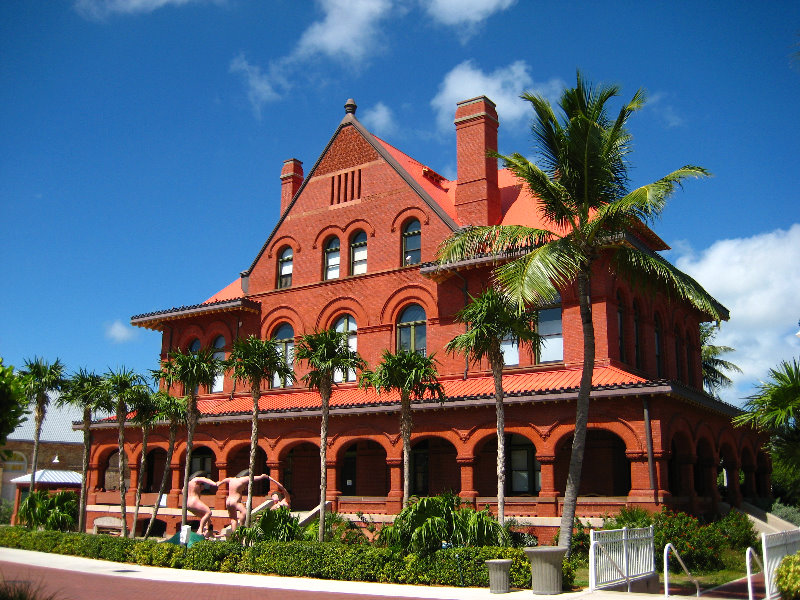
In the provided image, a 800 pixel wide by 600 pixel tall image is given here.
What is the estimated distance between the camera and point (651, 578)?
53.0ft

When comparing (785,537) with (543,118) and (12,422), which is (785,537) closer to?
(543,118)

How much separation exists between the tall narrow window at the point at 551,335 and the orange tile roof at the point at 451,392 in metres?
0.55

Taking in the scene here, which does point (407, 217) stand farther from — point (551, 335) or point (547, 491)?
point (547, 491)

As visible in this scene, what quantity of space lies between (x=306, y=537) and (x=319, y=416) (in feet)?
18.6

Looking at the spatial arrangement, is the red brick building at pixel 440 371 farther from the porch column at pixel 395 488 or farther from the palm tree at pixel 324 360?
the palm tree at pixel 324 360

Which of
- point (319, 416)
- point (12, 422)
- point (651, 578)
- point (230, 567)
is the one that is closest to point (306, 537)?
point (230, 567)

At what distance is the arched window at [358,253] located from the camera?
30.3 metres

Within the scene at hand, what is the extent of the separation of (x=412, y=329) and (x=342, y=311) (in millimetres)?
3327

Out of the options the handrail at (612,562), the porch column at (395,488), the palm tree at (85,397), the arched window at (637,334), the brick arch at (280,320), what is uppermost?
the brick arch at (280,320)

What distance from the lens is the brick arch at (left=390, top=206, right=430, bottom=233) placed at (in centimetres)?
2862

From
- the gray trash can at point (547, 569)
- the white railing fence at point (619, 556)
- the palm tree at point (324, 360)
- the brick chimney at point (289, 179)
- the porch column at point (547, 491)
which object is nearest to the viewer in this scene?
the white railing fence at point (619, 556)

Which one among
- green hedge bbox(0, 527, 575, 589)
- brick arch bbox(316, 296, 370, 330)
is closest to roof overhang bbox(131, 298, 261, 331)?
brick arch bbox(316, 296, 370, 330)

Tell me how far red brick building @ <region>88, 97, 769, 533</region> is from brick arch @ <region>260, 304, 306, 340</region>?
0.07 metres

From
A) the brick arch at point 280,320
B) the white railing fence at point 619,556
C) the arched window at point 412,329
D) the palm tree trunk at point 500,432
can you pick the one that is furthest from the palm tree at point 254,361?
the white railing fence at point 619,556
